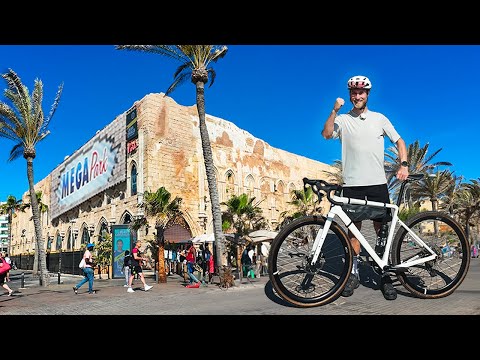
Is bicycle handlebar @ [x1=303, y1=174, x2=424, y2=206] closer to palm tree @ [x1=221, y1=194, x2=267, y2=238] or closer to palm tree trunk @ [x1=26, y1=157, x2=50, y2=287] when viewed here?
palm tree @ [x1=221, y1=194, x2=267, y2=238]

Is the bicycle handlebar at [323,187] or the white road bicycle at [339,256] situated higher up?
the bicycle handlebar at [323,187]

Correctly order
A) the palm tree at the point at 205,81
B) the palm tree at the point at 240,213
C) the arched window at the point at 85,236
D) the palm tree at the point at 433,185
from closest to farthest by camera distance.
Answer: the palm tree at the point at 433,185, the palm tree at the point at 205,81, the palm tree at the point at 240,213, the arched window at the point at 85,236

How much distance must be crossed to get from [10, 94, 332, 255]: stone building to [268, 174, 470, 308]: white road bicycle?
26.1 metres

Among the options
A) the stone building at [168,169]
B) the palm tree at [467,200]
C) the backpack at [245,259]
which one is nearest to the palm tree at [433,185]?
the backpack at [245,259]

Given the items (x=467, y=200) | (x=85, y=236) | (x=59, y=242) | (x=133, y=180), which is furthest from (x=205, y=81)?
(x=59, y=242)

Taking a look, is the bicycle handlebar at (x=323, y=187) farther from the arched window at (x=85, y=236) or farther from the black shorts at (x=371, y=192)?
the arched window at (x=85, y=236)

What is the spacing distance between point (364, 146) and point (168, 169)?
2770 centimetres

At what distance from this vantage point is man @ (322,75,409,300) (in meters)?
2.09

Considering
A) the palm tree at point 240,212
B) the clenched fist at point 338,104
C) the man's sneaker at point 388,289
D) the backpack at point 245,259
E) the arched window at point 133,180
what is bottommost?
the backpack at point 245,259

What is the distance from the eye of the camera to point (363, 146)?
207 cm

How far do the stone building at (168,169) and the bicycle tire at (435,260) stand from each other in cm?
2612

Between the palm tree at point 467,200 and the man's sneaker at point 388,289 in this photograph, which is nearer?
the man's sneaker at point 388,289

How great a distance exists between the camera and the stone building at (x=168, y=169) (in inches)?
1124
